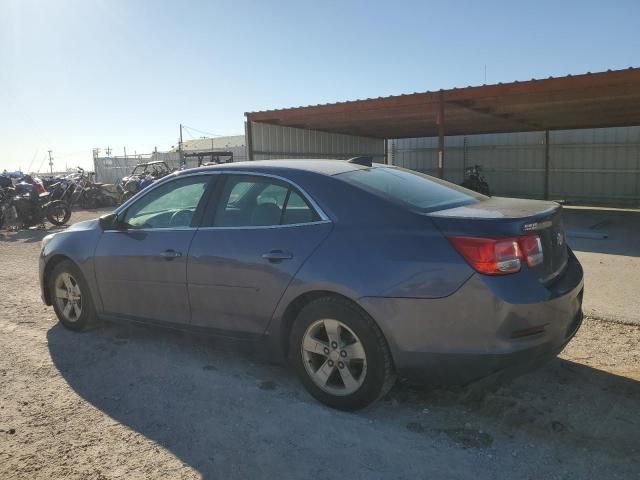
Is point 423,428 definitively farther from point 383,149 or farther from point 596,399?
point 383,149

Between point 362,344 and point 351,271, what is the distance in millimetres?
444

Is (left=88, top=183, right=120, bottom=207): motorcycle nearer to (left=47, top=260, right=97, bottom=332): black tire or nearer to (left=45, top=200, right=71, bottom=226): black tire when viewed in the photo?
(left=45, top=200, right=71, bottom=226): black tire

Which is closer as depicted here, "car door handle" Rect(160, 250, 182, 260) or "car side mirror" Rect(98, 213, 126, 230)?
"car door handle" Rect(160, 250, 182, 260)

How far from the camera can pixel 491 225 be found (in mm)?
3010

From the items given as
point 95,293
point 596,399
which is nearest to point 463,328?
point 596,399

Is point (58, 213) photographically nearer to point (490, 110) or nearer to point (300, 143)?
point (300, 143)

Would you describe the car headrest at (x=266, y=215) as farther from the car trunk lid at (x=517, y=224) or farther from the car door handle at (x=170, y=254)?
the car trunk lid at (x=517, y=224)

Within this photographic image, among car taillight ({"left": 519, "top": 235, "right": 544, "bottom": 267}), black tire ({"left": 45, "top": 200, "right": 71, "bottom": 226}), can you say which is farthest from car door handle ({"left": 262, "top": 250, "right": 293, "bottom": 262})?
black tire ({"left": 45, "top": 200, "right": 71, "bottom": 226})

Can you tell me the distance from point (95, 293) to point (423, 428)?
303cm

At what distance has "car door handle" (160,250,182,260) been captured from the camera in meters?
4.04

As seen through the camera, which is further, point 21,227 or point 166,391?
point 21,227

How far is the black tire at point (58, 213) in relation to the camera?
572 inches

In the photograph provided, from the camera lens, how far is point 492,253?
9.66 ft

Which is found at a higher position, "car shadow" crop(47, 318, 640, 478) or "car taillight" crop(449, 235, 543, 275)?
"car taillight" crop(449, 235, 543, 275)
